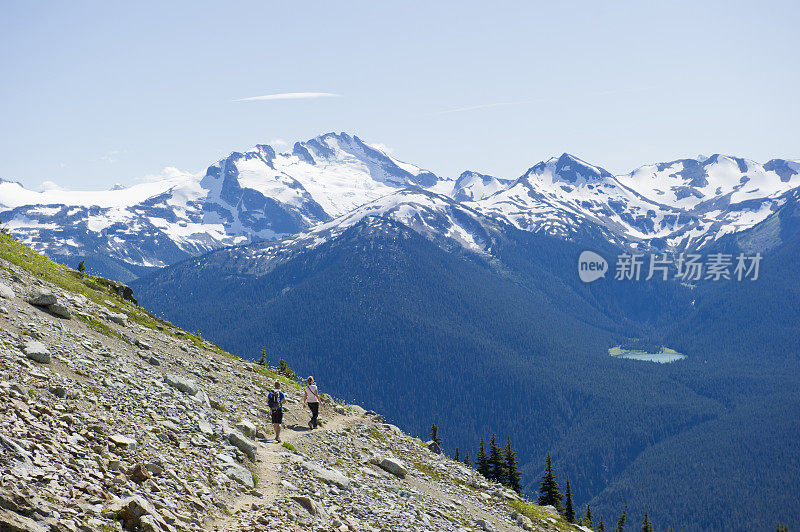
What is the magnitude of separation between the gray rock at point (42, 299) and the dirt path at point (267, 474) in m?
13.4

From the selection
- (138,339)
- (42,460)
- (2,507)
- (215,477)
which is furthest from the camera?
(138,339)

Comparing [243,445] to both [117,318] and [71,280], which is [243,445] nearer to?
[117,318]

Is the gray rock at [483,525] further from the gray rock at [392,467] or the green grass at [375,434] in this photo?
the green grass at [375,434]

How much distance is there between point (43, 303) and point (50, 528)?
21.9m

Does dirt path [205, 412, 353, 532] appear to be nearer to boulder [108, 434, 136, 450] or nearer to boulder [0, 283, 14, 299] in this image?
boulder [108, 434, 136, 450]

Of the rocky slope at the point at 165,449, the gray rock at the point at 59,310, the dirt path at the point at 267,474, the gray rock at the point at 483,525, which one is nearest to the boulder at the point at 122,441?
the rocky slope at the point at 165,449

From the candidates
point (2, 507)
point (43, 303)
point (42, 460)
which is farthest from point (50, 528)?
point (43, 303)

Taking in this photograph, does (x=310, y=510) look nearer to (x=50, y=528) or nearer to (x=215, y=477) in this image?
(x=215, y=477)

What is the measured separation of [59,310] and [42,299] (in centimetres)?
106

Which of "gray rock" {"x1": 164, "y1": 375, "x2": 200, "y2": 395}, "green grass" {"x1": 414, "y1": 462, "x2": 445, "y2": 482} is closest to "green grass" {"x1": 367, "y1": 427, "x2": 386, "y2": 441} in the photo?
"green grass" {"x1": 414, "y1": 462, "x2": 445, "y2": 482}

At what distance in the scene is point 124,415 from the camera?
70.3ft

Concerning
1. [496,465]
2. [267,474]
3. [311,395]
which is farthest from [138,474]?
[496,465]

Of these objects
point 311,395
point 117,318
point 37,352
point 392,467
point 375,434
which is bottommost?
point 375,434

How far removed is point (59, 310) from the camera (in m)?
32.1
